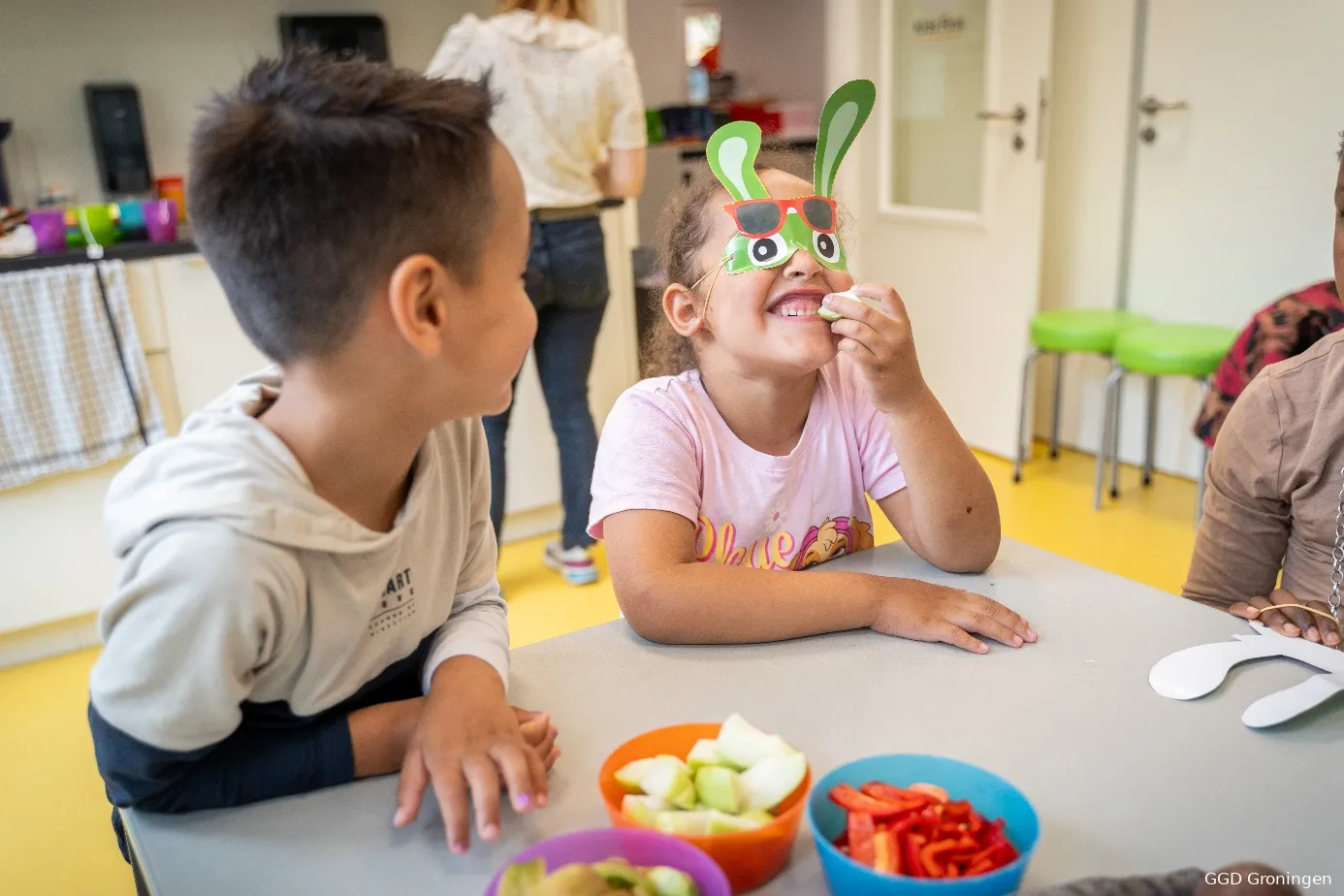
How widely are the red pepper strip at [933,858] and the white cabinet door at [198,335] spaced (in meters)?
2.11

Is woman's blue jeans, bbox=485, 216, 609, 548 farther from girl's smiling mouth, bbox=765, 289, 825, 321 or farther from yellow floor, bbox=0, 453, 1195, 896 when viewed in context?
girl's smiling mouth, bbox=765, 289, 825, 321

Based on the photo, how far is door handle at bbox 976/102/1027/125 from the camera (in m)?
3.16

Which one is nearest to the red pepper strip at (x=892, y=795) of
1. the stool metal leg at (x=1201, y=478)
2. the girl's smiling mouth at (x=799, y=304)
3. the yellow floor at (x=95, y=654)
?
the girl's smiling mouth at (x=799, y=304)

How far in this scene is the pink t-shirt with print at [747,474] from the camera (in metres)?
1.09

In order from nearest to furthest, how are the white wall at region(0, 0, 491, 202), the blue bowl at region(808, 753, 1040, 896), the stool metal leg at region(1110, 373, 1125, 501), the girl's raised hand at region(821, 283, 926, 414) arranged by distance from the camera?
the blue bowl at region(808, 753, 1040, 896) < the girl's raised hand at region(821, 283, 926, 414) < the white wall at region(0, 0, 491, 202) < the stool metal leg at region(1110, 373, 1125, 501)

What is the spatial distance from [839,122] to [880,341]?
0.22 m

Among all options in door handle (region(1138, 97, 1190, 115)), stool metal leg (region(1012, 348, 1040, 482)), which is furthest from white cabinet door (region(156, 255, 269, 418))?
door handle (region(1138, 97, 1190, 115))

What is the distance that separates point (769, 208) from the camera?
3.62 ft

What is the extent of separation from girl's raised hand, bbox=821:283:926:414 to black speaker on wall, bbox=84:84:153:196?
229 cm

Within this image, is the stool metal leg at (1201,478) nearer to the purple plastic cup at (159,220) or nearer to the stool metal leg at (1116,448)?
the stool metal leg at (1116,448)

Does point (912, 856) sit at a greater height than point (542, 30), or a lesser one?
lesser

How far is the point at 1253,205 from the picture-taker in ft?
9.60

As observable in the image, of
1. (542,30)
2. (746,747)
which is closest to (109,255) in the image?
(542,30)

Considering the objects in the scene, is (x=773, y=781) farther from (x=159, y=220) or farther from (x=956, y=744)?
(x=159, y=220)
